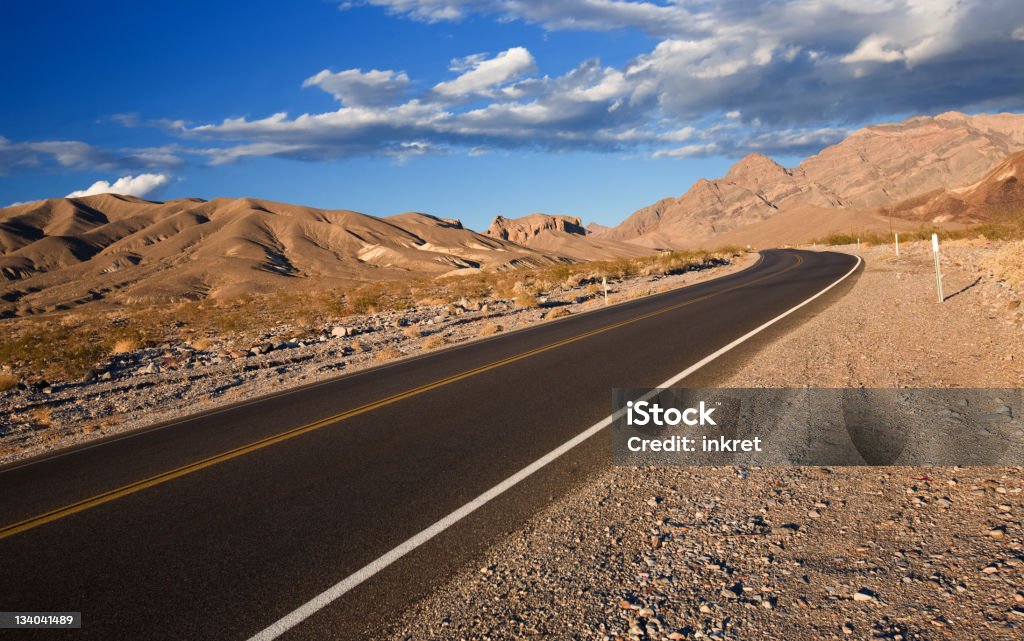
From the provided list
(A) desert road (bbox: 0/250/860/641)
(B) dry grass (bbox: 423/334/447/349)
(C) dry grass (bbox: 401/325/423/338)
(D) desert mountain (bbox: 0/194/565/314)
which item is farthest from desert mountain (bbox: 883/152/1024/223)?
(A) desert road (bbox: 0/250/860/641)

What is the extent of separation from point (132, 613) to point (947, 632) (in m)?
4.70

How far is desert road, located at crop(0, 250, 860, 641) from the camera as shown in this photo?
4.02 m

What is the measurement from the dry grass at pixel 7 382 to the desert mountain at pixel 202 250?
194 ft

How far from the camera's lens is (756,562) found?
13.2 feet

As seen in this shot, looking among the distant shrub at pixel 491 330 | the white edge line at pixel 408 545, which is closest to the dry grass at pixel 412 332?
the distant shrub at pixel 491 330

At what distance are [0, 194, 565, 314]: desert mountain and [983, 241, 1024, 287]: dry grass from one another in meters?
66.9

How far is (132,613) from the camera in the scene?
3990 mm

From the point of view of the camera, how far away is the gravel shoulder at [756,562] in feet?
11.1

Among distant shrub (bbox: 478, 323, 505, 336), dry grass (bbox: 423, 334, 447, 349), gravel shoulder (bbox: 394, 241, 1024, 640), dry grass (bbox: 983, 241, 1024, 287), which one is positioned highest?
dry grass (bbox: 983, 241, 1024, 287)

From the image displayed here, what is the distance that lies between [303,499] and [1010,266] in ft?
64.3

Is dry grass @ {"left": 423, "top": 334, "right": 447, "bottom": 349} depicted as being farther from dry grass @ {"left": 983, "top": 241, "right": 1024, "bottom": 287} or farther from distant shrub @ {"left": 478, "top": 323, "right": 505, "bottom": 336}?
dry grass @ {"left": 983, "top": 241, "right": 1024, "bottom": 287}

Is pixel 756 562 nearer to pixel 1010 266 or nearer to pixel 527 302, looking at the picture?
pixel 1010 266

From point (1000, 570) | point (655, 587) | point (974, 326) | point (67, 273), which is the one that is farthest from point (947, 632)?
point (67, 273)

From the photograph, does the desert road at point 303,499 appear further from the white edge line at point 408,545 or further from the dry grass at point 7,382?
the dry grass at point 7,382
